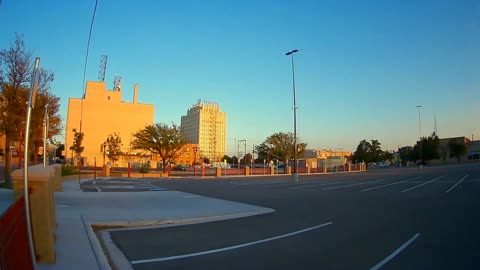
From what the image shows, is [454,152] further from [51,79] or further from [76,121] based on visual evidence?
[51,79]

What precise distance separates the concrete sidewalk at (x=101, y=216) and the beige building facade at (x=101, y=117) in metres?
105

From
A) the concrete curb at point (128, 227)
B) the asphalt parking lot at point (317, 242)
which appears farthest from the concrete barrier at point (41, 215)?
the asphalt parking lot at point (317, 242)

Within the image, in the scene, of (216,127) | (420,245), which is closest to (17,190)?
(420,245)

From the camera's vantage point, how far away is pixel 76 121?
4774 inches

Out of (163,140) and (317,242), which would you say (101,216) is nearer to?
(317,242)

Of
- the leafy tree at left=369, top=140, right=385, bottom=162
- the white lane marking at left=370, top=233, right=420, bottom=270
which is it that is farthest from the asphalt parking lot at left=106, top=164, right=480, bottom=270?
the leafy tree at left=369, top=140, right=385, bottom=162

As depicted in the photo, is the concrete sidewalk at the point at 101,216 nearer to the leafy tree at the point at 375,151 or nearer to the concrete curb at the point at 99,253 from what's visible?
the concrete curb at the point at 99,253

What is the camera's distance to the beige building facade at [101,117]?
120688 mm

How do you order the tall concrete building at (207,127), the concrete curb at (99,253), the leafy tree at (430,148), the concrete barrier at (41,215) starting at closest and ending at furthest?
1. the concrete barrier at (41,215)
2. the concrete curb at (99,253)
3. the leafy tree at (430,148)
4. the tall concrete building at (207,127)

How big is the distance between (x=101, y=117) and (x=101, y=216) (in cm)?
11579

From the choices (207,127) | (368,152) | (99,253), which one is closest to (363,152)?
(368,152)

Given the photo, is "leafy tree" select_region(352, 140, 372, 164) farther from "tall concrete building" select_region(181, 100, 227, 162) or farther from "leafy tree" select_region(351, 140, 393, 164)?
"tall concrete building" select_region(181, 100, 227, 162)

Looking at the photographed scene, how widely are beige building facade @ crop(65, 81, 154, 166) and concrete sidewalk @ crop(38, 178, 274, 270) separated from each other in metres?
105

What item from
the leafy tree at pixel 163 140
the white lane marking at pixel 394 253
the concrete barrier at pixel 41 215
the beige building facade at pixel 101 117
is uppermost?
the beige building facade at pixel 101 117
